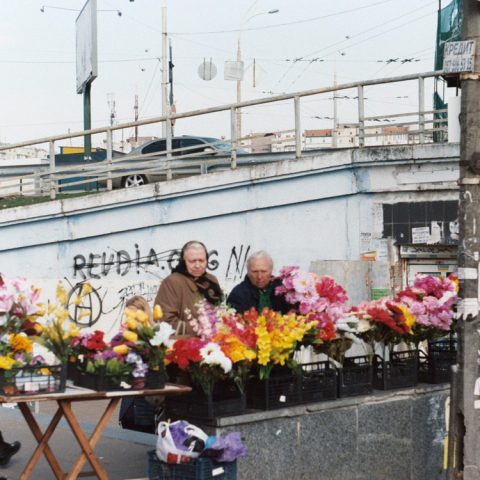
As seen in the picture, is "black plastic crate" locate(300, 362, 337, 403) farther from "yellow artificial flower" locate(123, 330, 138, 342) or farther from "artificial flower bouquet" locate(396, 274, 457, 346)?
"yellow artificial flower" locate(123, 330, 138, 342)

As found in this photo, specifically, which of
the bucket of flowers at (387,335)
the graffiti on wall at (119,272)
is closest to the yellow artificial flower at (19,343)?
the bucket of flowers at (387,335)

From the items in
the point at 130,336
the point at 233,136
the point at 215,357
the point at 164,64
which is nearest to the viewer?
the point at 130,336

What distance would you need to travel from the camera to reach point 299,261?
51.1 feet

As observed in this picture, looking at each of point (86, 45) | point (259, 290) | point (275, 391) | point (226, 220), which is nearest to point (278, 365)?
point (275, 391)

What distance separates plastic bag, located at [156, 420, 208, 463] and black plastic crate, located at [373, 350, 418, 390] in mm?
2228

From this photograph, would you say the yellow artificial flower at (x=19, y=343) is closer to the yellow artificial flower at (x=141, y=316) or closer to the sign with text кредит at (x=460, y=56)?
the yellow artificial flower at (x=141, y=316)

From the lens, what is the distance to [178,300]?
801cm

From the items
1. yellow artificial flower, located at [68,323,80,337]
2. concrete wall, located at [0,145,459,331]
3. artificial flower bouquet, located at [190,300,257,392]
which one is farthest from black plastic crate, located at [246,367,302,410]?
concrete wall, located at [0,145,459,331]

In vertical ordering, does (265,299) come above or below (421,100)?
below

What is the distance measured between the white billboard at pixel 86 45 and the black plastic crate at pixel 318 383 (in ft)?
49.0

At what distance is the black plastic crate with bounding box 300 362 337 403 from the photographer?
7.48 meters

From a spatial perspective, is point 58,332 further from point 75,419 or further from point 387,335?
point 387,335

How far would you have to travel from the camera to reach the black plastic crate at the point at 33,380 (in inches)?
247

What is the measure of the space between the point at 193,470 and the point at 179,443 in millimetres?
181
